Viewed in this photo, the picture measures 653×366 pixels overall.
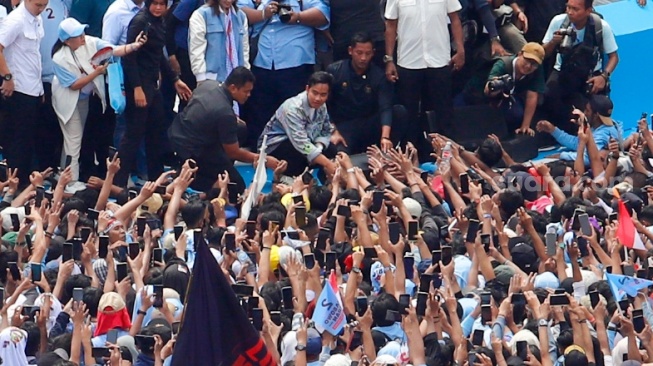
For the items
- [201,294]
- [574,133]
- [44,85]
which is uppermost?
[201,294]

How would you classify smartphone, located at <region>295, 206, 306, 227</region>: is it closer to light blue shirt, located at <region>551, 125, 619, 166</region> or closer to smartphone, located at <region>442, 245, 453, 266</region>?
smartphone, located at <region>442, 245, 453, 266</region>

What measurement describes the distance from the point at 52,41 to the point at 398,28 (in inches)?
102

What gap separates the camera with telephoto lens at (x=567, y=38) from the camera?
1426cm

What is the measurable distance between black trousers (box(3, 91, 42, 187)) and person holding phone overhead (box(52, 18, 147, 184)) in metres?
0.20

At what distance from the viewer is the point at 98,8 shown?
13516mm

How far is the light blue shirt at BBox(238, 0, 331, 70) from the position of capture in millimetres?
13805

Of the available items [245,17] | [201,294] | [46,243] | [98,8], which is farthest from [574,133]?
[201,294]

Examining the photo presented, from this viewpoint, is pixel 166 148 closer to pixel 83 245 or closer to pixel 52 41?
pixel 52 41

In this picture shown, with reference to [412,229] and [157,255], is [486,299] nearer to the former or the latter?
[412,229]

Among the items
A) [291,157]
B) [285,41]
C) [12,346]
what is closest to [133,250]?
[12,346]

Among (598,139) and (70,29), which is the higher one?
(70,29)

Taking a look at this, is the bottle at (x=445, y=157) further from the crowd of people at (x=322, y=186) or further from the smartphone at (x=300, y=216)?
the smartphone at (x=300, y=216)

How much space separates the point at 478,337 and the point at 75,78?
4587mm

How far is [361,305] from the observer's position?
32.6ft
